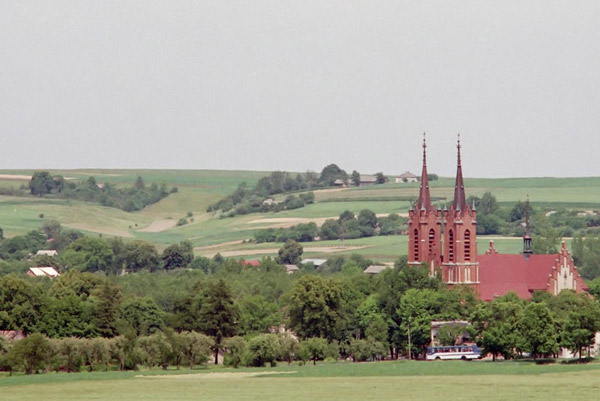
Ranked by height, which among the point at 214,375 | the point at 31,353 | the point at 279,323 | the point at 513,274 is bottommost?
the point at 279,323

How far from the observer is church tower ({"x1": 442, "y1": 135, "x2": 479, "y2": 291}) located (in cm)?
17438

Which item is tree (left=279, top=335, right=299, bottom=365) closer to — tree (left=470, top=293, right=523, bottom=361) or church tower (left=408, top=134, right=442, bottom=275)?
tree (left=470, top=293, right=523, bottom=361)

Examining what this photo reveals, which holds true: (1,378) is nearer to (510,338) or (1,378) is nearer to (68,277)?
(510,338)

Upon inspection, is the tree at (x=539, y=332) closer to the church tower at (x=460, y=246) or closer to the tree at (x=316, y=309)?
the tree at (x=316, y=309)

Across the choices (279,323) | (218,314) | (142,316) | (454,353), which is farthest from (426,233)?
(142,316)

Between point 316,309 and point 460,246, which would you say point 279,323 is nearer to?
point 316,309

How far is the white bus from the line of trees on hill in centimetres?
183

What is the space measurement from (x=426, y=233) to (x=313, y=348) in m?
26.1

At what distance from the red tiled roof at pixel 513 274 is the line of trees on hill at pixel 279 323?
660 cm

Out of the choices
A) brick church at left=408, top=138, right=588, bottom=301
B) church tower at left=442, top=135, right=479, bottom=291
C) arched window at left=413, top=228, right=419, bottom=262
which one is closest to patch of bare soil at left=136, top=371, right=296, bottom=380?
brick church at left=408, top=138, right=588, bottom=301

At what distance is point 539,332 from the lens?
14250cm

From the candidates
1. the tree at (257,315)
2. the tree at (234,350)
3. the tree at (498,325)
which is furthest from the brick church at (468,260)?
the tree at (234,350)

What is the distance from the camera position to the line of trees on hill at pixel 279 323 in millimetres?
143875

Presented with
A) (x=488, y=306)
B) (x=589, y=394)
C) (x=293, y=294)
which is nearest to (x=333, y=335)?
(x=293, y=294)
